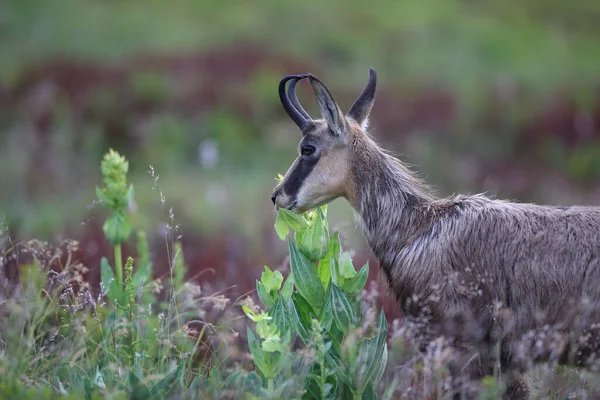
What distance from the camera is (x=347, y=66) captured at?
2181 centimetres

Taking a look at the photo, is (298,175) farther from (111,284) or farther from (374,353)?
(374,353)

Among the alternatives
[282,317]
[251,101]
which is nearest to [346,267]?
[282,317]

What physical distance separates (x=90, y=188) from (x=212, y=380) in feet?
34.2

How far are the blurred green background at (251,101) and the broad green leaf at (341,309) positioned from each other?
3.02 m

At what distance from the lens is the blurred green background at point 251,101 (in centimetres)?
1320

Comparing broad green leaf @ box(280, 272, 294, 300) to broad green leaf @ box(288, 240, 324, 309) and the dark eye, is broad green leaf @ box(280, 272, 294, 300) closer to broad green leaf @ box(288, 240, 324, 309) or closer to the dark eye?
broad green leaf @ box(288, 240, 324, 309)

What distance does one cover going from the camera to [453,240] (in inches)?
229

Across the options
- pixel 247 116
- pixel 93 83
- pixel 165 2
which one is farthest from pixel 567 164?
pixel 165 2

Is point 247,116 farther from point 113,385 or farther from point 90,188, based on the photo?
point 113,385

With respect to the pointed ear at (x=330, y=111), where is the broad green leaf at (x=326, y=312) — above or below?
below

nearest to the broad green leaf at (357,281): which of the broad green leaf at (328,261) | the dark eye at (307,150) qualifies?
the broad green leaf at (328,261)

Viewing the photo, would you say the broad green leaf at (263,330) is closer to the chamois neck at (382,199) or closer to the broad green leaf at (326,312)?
the broad green leaf at (326,312)

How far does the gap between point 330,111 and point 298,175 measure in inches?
19.2

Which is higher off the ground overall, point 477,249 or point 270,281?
point 477,249
